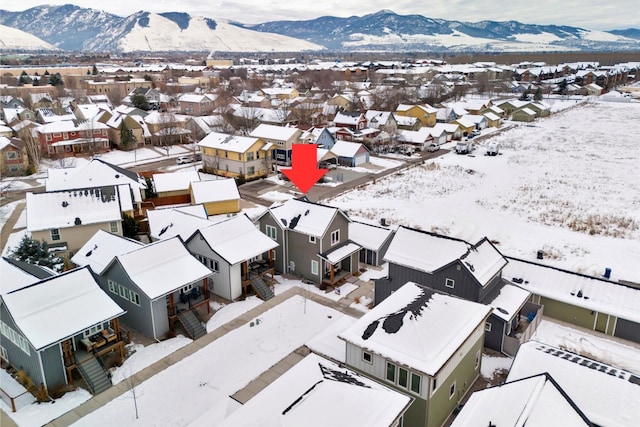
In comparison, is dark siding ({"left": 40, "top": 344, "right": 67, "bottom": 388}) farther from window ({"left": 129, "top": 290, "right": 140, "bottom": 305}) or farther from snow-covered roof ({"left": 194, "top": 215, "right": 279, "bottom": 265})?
snow-covered roof ({"left": 194, "top": 215, "right": 279, "bottom": 265})

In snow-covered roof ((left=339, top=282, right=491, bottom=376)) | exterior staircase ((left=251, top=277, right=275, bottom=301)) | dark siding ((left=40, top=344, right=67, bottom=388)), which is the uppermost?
snow-covered roof ((left=339, top=282, right=491, bottom=376))

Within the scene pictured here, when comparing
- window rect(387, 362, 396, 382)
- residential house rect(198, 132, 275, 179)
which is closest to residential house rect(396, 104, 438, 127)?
residential house rect(198, 132, 275, 179)

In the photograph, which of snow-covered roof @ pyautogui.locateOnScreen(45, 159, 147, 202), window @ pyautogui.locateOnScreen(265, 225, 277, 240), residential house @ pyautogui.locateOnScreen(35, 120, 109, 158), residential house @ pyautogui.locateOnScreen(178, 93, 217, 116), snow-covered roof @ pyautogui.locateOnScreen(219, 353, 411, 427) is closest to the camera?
snow-covered roof @ pyautogui.locateOnScreen(219, 353, 411, 427)

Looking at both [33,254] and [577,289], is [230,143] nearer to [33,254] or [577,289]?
[33,254]

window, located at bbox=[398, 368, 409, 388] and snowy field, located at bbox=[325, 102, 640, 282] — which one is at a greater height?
window, located at bbox=[398, 368, 409, 388]

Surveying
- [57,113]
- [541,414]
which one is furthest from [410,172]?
[57,113]

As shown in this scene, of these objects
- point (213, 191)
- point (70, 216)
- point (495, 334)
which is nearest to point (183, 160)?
point (213, 191)

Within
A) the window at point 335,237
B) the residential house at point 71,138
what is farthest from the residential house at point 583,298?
the residential house at point 71,138
